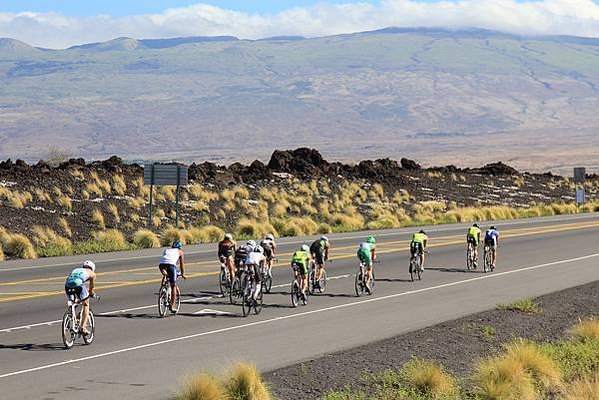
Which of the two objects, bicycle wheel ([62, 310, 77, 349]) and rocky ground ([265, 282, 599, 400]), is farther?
bicycle wheel ([62, 310, 77, 349])

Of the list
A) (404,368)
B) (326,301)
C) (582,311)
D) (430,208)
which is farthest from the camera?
(430,208)

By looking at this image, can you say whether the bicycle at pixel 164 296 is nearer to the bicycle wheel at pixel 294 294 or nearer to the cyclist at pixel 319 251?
the bicycle wheel at pixel 294 294

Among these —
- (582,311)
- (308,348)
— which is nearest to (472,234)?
(582,311)

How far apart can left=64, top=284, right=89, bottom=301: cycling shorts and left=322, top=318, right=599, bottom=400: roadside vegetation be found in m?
5.15

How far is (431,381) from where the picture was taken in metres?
14.5

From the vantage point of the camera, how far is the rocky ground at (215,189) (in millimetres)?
46625

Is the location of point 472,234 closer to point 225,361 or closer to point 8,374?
point 225,361

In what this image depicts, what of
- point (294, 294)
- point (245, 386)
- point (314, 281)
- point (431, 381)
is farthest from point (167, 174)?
point (245, 386)

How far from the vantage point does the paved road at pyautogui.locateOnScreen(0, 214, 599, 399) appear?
15.8 meters

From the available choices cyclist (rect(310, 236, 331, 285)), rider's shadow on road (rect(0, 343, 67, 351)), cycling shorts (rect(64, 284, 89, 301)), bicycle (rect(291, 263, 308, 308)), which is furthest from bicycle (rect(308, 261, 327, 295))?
rider's shadow on road (rect(0, 343, 67, 351))

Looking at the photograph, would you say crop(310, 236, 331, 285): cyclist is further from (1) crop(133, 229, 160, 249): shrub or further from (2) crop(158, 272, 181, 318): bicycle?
(1) crop(133, 229, 160, 249): shrub

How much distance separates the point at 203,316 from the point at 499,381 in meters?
8.89

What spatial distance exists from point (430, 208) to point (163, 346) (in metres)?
47.9

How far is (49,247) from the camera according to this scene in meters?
39.3
